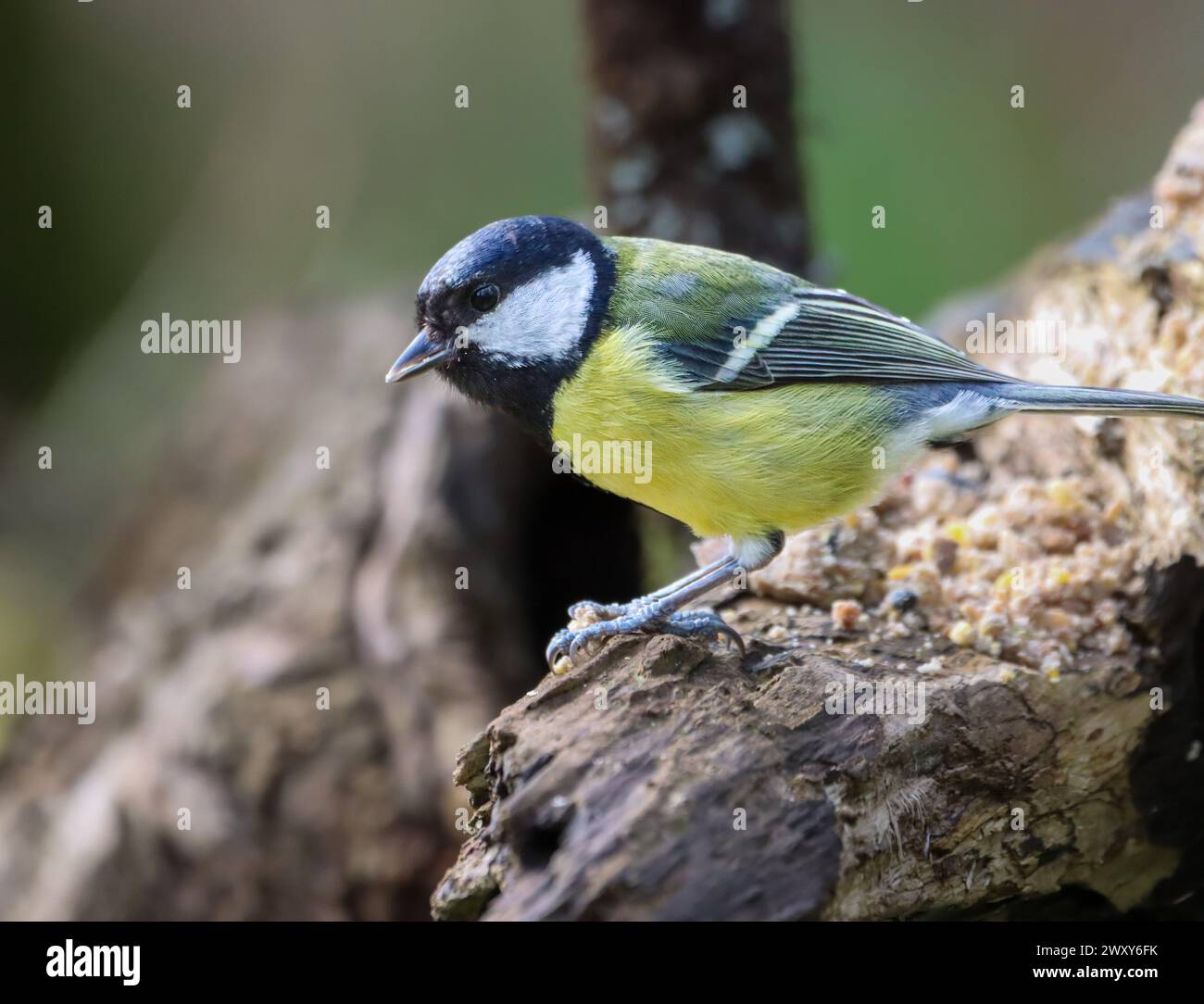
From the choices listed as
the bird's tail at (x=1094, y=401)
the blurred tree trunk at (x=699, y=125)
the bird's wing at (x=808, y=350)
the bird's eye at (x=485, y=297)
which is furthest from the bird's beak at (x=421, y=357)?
the blurred tree trunk at (x=699, y=125)

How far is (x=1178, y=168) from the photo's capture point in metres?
2.55

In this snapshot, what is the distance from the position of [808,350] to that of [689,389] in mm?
292

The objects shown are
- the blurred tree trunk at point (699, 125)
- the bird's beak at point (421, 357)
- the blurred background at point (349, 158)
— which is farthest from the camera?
the blurred background at point (349, 158)

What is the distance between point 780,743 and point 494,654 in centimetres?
158

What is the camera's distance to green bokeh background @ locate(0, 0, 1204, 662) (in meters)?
5.36

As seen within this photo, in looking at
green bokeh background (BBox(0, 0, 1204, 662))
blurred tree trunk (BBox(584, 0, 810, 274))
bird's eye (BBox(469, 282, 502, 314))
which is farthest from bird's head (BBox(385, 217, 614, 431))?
green bokeh background (BBox(0, 0, 1204, 662))

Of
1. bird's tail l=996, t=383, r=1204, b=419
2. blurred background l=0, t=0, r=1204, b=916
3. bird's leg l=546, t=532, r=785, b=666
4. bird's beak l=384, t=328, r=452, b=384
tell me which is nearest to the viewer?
bird's tail l=996, t=383, r=1204, b=419

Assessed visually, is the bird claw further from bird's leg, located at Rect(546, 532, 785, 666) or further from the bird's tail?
the bird's tail

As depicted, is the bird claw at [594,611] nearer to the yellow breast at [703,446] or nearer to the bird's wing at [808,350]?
the yellow breast at [703,446]

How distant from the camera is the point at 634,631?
2.10 metres

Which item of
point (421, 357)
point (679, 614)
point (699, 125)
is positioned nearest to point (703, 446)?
point (679, 614)

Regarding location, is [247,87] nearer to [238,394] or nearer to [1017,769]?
[238,394]

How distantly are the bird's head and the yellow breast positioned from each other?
57 millimetres

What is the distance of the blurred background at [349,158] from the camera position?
17.5 feet
